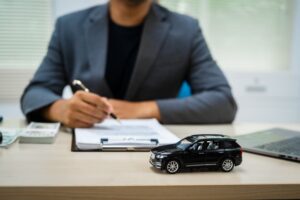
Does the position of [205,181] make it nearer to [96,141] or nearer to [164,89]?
[96,141]

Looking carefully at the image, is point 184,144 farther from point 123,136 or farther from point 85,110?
point 85,110

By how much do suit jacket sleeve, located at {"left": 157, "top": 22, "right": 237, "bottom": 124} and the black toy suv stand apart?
552mm

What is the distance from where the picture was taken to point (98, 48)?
5.08ft

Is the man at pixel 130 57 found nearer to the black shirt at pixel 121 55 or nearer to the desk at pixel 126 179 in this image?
the black shirt at pixel 121 55

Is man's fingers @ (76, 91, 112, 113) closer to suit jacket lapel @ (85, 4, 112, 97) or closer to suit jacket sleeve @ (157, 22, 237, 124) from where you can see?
suit jacket sleeve @ (157, 22, 237, 124)

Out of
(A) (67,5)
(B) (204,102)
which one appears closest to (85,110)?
(B) (204,102)

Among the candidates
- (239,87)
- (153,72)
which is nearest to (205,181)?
(153,72)

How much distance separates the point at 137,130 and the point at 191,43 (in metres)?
0.70

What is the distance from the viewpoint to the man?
151cm

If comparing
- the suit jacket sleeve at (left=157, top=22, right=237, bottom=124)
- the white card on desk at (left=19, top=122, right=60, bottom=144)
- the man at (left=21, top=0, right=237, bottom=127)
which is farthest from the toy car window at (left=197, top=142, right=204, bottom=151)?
the man at (left=21, top=0, right=237, bottom=127)

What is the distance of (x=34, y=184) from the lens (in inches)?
23.3

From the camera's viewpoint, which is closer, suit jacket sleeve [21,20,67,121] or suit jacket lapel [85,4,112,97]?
suit jacket sleeve [21,20,67,121]

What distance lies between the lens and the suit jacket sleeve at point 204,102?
4.18 feet

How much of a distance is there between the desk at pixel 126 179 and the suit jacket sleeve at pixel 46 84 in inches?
19.4
